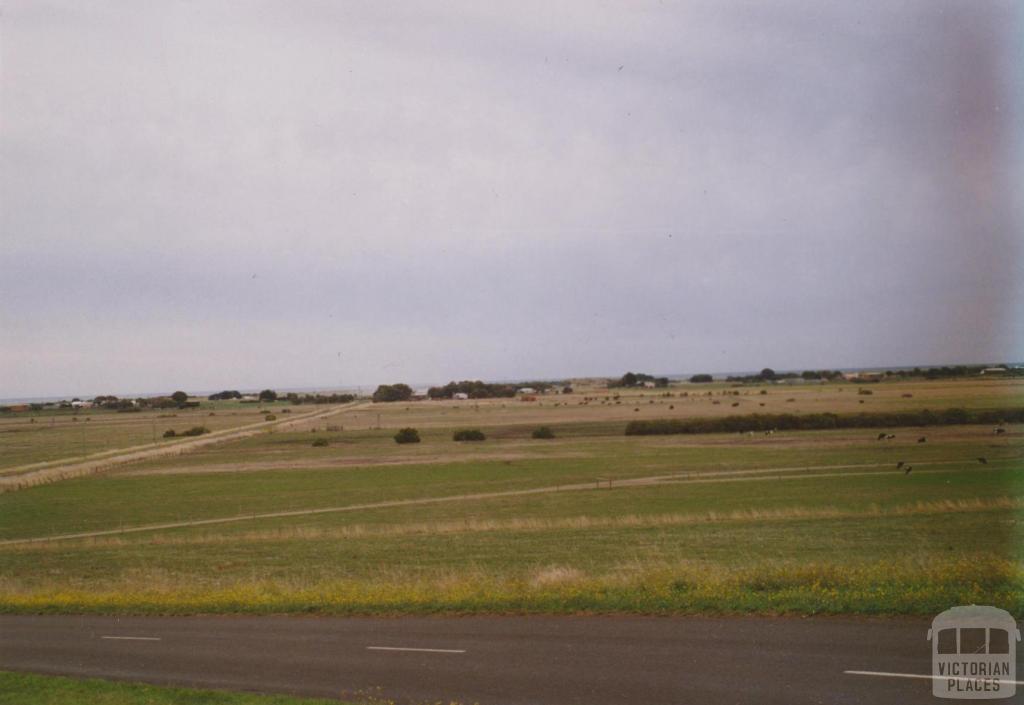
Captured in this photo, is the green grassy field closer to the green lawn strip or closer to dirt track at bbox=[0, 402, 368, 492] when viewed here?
dirt track at bbox=[0, 402, 368, 492]

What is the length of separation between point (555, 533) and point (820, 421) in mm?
81537

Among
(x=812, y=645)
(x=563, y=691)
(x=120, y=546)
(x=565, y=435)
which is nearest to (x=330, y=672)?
(x=563, y=691)

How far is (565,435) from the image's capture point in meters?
113

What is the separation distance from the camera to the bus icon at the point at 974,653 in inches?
407

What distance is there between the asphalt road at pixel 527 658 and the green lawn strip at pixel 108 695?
0.53 metres

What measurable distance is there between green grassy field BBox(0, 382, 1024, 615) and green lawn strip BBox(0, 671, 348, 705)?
5633mm

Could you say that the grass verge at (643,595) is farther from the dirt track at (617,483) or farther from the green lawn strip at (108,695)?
the dirt track at (617,483)

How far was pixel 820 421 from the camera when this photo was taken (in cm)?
10669

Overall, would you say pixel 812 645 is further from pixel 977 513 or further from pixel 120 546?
pixel 120 546

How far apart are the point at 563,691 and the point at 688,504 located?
36.1 meters

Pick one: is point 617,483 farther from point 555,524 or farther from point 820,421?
point 820,421

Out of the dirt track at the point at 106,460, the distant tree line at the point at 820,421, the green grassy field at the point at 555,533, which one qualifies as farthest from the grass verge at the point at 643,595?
the distant tree line at the point at 820,421

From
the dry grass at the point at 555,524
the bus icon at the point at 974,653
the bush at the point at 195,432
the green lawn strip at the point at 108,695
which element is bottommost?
the bush at the point at 195,432

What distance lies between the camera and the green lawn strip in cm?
1173
